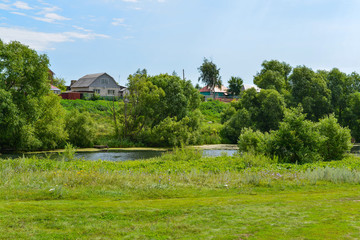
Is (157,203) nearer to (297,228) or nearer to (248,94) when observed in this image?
(297,228)

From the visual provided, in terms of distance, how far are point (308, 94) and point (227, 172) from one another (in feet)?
177

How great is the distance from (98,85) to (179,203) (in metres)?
86.2

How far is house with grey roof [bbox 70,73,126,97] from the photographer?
9362 centimetres

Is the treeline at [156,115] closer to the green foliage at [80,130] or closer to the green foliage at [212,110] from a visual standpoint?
the green foliage at [80,130]

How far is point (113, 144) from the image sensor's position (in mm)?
50906

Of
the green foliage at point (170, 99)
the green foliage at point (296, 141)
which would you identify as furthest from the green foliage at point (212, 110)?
the green foliage at point (296, 141)

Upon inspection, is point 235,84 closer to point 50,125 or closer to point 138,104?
point 138,104

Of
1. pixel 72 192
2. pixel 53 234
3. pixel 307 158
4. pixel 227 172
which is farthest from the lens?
pixel 307 158

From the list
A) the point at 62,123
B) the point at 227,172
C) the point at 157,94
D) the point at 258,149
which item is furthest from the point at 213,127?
the point at 227,172

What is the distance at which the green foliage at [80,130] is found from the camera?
4796 cm

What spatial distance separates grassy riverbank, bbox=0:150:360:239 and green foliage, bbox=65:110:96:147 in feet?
95.6

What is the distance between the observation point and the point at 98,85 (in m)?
94.8

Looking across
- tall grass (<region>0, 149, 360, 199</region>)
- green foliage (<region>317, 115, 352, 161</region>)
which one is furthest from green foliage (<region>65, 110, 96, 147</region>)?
green foliage (<region>317, 115, 352, 161</region>)

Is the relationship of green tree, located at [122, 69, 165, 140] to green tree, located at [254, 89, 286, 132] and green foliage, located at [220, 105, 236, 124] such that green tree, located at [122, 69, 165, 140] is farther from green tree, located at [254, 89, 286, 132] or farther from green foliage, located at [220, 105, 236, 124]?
green tree, located at [254, 89, 286, 132]
